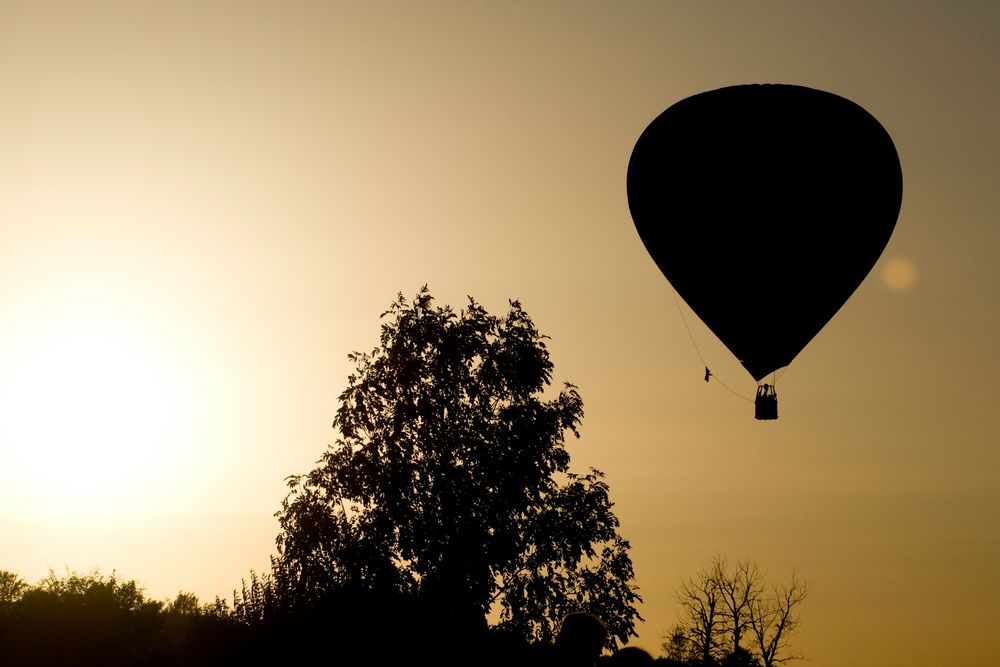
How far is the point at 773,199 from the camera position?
114 ft

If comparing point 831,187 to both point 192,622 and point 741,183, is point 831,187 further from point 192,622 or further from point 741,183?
point 192,622

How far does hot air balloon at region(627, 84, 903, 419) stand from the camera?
1348 inches

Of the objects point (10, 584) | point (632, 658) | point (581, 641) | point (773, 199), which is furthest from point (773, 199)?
point (10, 584)

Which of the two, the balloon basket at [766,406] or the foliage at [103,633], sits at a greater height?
the balloon basket at [766,406]

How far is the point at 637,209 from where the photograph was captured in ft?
117

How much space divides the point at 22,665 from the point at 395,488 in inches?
694

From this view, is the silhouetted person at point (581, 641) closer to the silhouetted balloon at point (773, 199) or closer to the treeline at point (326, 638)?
the treeline at point (326, 638)

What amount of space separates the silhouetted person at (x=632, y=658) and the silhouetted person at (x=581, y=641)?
0.36 metres

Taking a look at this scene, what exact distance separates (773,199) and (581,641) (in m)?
28.6

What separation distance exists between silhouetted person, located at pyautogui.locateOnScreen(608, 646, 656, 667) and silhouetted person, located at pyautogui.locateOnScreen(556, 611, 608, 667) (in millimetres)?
361

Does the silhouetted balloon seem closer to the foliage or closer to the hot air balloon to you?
the hot air balloon

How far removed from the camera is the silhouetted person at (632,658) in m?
7.32

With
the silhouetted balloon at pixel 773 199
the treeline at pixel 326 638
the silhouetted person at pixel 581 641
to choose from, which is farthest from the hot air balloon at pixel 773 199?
the silhouetted person at pixel 581 641

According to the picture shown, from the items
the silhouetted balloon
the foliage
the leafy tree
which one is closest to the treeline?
the foliage
